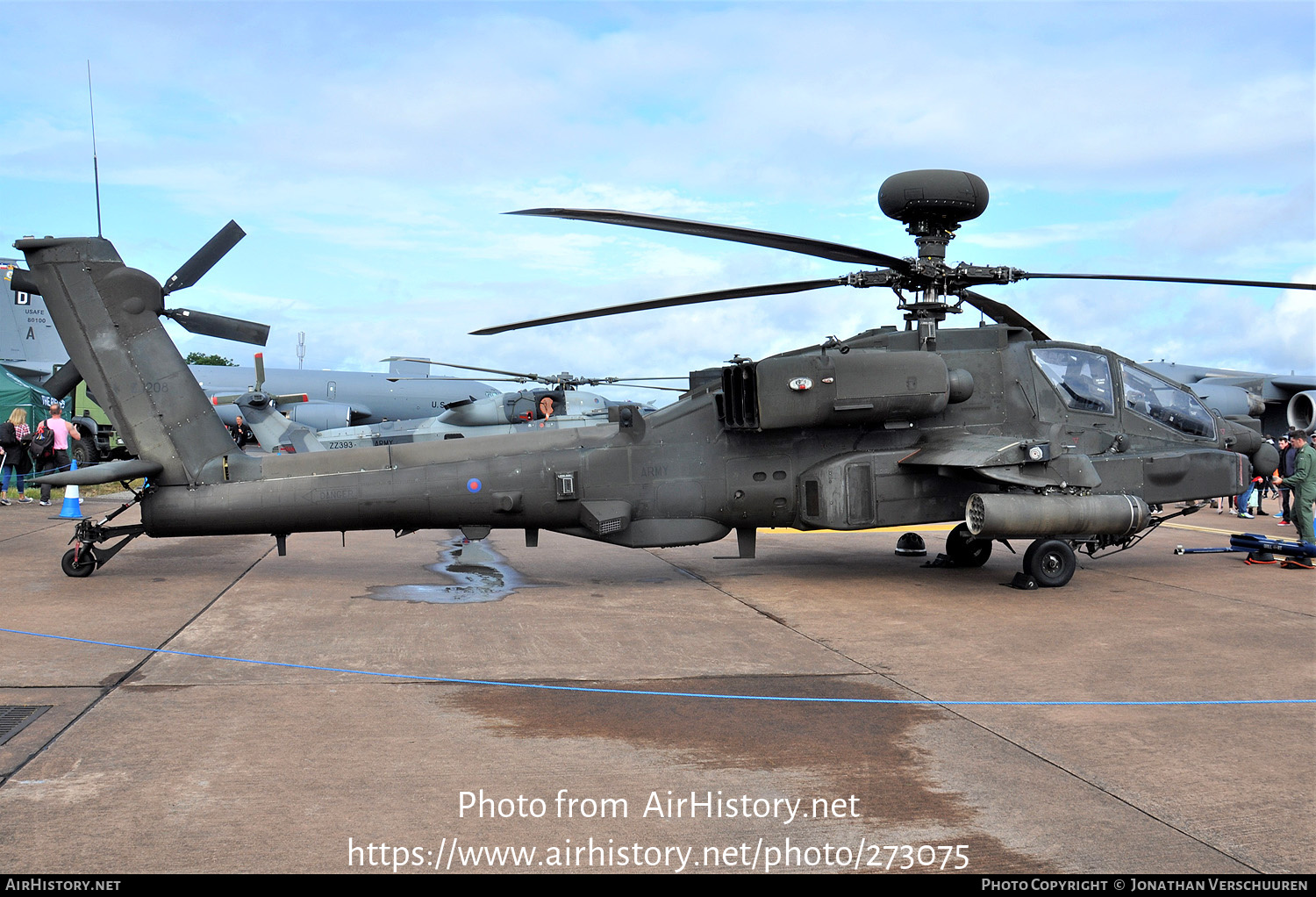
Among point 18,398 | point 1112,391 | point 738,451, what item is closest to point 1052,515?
point 1112,391

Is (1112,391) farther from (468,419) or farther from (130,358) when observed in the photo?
(468,419)

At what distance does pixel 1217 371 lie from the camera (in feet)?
111

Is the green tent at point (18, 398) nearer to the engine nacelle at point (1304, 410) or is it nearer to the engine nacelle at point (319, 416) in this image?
the engine nacelle at point (319, 416)

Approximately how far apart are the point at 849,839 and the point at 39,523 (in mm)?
15762

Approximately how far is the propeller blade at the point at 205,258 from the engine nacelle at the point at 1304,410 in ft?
76.7

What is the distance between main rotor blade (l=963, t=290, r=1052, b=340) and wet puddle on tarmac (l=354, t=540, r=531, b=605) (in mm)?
5794

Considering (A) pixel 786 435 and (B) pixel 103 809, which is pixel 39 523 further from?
(B) pixel 103 809

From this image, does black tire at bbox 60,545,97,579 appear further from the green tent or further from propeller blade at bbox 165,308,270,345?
the green tent

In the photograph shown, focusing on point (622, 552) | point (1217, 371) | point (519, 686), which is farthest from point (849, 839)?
point (1217, 371)

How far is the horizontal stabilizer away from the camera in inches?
353

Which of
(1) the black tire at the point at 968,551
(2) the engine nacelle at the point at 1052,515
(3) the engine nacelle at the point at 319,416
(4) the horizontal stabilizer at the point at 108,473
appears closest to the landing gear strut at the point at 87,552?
(4) the horizontal stabilizer at the point at 108,473

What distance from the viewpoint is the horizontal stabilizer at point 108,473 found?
897cm

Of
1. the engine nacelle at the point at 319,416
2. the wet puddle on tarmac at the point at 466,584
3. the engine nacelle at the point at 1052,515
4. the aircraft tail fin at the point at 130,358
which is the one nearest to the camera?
the engine nacelle at the point at 1052,515

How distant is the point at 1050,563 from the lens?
9.53 meters
